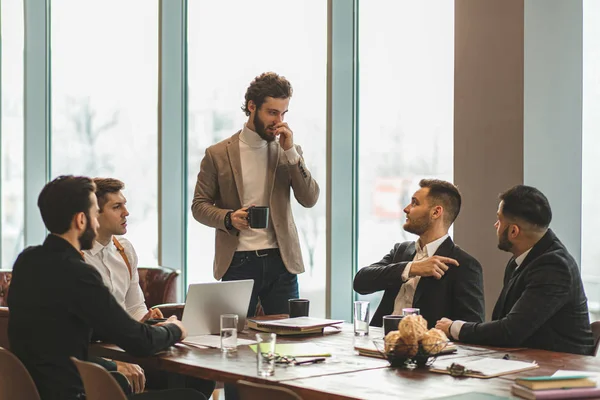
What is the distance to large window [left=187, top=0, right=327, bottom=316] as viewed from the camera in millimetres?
5570

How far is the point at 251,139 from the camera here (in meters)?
4.30

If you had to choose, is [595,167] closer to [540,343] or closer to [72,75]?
[540,343]

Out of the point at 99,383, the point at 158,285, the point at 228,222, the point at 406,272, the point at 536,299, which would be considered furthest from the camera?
the point at 158,285

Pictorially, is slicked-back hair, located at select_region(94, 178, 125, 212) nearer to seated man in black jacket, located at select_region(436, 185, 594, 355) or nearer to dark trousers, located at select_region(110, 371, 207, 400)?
dark trousers, located at select_region(110, 371, 207, 400)

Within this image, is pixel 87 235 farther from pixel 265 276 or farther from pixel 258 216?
pixel 265 276

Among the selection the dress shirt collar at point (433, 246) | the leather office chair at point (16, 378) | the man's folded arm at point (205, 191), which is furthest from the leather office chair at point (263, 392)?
the man's folded arm at point (205, 191)

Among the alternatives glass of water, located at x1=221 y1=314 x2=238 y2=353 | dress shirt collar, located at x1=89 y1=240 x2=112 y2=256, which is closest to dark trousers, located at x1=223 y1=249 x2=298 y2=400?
dress shirt collar, located at x1=89 y1=240 x2=112 y2=256

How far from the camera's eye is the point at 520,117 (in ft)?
13.8

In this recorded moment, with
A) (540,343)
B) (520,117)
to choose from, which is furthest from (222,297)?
(520,117)

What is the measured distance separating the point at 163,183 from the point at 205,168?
2.42m

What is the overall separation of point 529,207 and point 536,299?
42 centimetres

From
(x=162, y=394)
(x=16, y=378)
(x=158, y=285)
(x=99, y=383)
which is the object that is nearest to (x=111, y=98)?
(x=158, y=285)

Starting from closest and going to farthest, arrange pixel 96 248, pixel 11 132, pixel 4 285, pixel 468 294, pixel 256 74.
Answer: pixel 468 294
pixel 96 248
pixel 4 285
pixel 256 74
pixel 11 132

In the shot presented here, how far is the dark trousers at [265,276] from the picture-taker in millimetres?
4113
